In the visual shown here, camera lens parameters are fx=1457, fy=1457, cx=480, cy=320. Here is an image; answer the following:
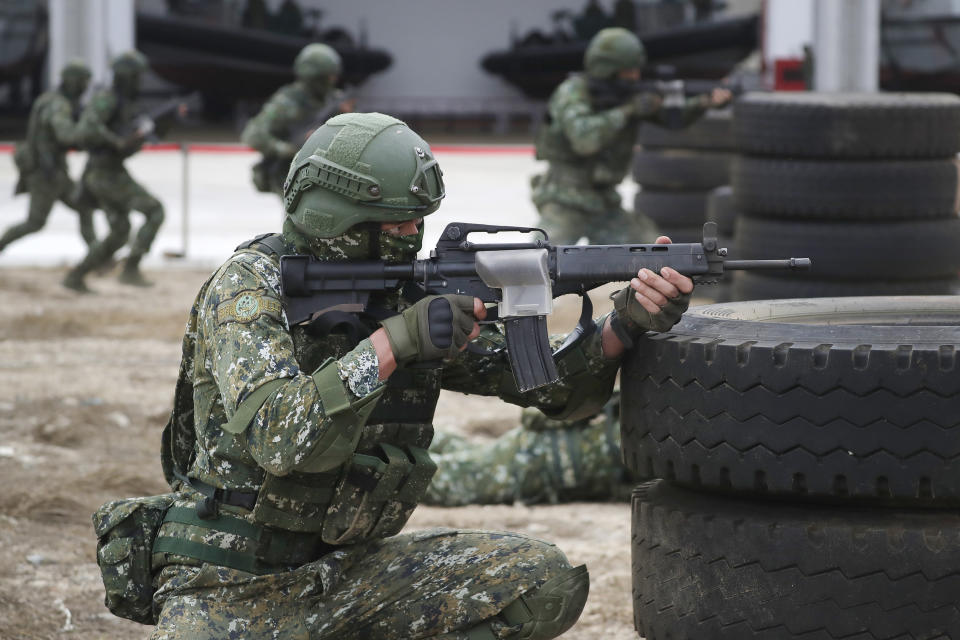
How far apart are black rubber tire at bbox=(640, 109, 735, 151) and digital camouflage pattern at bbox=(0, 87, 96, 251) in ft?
13.7

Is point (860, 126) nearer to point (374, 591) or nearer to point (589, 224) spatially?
point (589, 224)

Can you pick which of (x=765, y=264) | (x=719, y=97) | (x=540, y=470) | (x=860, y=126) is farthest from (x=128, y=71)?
(x=765, y=264)

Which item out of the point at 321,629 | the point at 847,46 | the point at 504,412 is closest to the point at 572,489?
the point at 504,412

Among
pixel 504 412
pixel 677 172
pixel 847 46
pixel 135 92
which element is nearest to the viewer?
pixel 504 412

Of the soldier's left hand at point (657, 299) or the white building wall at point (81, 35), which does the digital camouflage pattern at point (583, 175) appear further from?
the white building wall at point (81, 35)

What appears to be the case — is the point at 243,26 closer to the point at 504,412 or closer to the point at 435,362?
the point at 504,412

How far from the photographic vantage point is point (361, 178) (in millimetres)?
2873

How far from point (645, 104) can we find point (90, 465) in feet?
14.1

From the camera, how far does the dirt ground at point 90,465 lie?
3814 millimetres

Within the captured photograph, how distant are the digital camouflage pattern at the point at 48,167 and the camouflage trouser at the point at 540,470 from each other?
6646mm

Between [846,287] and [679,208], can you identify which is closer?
[846,287]

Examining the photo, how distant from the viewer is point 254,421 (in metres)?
2.73

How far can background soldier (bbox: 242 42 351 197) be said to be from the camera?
9.96 m

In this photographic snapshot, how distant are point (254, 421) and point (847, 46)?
1604 centimetres
